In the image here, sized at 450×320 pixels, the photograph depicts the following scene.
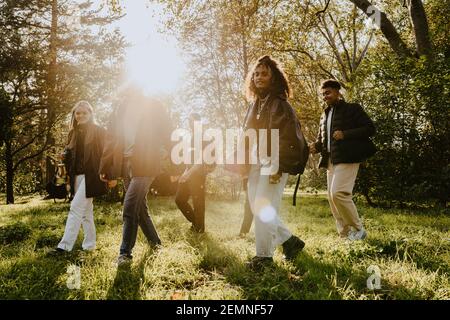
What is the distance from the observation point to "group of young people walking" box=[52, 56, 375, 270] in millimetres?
3871

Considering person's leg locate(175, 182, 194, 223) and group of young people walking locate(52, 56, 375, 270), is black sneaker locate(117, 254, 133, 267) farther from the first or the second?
person's leg locate(175, 182, 194, 223)

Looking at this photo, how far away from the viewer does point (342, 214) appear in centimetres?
535

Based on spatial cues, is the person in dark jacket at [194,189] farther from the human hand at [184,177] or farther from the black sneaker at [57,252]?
the black sneaker at [57,252]

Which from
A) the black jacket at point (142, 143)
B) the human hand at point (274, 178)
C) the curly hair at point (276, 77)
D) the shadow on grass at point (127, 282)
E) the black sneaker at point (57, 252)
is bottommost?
the black sneaker at point (57, 252)

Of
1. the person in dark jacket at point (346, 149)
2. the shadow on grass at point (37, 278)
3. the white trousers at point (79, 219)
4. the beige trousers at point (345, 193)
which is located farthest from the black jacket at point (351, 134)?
the shadow on grass at point (37, 278)

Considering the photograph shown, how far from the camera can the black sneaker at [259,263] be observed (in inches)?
150

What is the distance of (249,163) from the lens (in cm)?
416

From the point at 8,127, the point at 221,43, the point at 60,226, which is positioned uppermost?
the point at 221,43

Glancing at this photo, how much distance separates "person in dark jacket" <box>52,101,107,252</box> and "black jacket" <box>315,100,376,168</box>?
3.39m

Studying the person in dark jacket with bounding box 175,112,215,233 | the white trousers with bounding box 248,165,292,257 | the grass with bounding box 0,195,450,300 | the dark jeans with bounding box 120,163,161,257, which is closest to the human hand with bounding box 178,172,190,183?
the person in dark jacket with bounding box 175,112,215,233

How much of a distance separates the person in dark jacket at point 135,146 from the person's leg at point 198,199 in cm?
171

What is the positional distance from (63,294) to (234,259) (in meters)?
1.80
